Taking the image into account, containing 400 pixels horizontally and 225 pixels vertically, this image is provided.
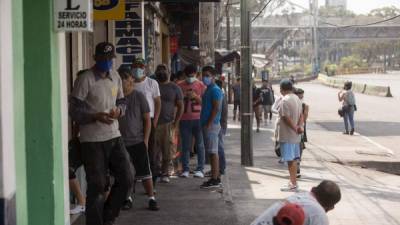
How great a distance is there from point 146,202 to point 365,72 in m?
116

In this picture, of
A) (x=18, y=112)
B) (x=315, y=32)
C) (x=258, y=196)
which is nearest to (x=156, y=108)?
(x=258, y=196)

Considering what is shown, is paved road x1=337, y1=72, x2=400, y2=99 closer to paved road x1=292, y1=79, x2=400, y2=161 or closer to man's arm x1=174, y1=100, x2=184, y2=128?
paved road x1=292, y1=79, x2=400, y2=161

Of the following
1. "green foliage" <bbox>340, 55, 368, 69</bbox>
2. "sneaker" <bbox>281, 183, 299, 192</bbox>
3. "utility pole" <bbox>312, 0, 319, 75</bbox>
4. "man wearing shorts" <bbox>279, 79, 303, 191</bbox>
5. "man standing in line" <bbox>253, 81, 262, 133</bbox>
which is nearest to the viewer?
"man wearing shorts" <bbox>279, 79, 303, 191</bbox>

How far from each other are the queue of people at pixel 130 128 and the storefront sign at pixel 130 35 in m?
0.76

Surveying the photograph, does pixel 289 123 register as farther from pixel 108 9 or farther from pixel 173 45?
pixel 173 45

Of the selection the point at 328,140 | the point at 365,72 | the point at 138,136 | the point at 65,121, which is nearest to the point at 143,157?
the point at 138,136

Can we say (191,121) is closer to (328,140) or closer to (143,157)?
(143,157)

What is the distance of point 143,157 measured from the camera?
319 inches

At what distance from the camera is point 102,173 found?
6.77 meters

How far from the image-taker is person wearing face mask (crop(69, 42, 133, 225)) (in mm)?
6629

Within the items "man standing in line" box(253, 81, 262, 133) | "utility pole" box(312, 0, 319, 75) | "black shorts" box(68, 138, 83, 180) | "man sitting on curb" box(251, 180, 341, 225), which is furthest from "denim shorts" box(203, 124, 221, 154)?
"utility pole" box(312, 0, 319, 75)

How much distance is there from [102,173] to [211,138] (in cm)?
375

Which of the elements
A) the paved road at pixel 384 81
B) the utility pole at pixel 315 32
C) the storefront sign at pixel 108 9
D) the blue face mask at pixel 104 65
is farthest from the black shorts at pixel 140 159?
the utility pole at pixel 315 32

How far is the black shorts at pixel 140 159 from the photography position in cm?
804
